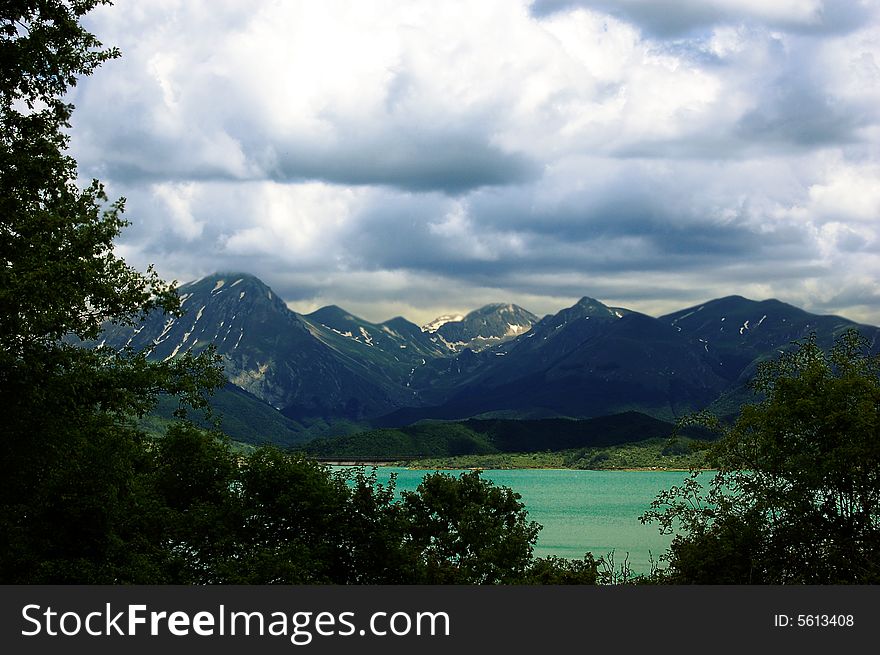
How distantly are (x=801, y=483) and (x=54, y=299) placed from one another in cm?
2388

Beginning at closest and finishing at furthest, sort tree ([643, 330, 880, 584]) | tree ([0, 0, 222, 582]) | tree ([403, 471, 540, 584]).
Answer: tree ([0, 0, 222, 582])
tree ([643, 330, 880, 584])
tree ([403, 471, 540, 584])

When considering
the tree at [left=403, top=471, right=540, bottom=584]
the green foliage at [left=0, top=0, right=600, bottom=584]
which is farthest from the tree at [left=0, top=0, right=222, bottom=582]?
the tree at [left=403, top=471, right=540, bottom=584]

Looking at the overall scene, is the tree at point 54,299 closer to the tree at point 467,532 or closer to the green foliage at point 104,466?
the green foliage at point 104,466

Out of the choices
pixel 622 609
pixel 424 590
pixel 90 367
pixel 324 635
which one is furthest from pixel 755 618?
pixel 90 367

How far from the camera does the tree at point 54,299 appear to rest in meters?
25.5

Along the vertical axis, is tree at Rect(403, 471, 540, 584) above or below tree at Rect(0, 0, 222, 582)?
below

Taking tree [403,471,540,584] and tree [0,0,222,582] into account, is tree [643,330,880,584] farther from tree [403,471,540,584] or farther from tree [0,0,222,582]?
tree [0,0,222,582]

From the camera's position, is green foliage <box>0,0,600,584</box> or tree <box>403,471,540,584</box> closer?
green foliage <box>0,0,600,584</box>

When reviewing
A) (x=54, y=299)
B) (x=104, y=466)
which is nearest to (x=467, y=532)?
(x=104, y=466)

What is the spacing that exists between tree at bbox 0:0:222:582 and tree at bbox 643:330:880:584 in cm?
1870

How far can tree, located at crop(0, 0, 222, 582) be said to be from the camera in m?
25.5

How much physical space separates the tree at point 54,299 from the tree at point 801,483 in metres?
18.7

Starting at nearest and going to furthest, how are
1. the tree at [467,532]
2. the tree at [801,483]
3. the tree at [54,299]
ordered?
the tree at [54,299] → the tree at [801,483] → the tree at [467,532]

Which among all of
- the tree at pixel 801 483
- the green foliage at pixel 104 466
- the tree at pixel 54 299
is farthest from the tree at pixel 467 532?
the tree at pixel 54 299
